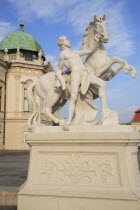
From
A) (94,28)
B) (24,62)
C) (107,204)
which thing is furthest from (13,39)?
(107,204)

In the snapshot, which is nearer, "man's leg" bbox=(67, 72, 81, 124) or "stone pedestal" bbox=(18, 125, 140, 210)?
"stone pedestal" bbox=(18, 125, 140, 210)

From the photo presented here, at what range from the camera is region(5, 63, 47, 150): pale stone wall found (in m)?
25.0

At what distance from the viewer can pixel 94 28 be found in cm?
468

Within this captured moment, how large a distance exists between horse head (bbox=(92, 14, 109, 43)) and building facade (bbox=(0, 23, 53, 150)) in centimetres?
2049

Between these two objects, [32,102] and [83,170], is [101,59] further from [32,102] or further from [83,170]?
[83,170]

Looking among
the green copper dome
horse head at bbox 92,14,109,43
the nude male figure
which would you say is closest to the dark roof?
the green copper dome

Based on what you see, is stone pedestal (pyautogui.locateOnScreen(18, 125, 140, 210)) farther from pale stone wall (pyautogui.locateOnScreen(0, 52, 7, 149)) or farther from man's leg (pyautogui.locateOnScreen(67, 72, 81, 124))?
pale stone wall (pyautogui.locateOnScreen(0, 52, 7, 149))

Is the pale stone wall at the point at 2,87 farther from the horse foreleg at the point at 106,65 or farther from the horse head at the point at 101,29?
the horse head at the point at 101,29

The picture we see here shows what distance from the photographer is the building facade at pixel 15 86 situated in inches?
985

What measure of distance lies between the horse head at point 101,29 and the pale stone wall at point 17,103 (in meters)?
21.3

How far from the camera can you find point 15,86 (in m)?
26.0

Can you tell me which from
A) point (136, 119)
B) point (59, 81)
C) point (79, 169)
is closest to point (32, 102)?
point (59, 81)

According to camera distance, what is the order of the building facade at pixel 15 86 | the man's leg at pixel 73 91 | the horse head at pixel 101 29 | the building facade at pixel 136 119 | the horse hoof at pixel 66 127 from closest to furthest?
the horse hoof at pixel 66 127
the man's leg at pixel 73 91
the horse head at pixel 101 29
the building facade at pixel 15 86
the building facade at pixel 136 119

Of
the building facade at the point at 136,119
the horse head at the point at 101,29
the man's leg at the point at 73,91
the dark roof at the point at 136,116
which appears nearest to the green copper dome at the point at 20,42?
the building facade at the point at 136,119
